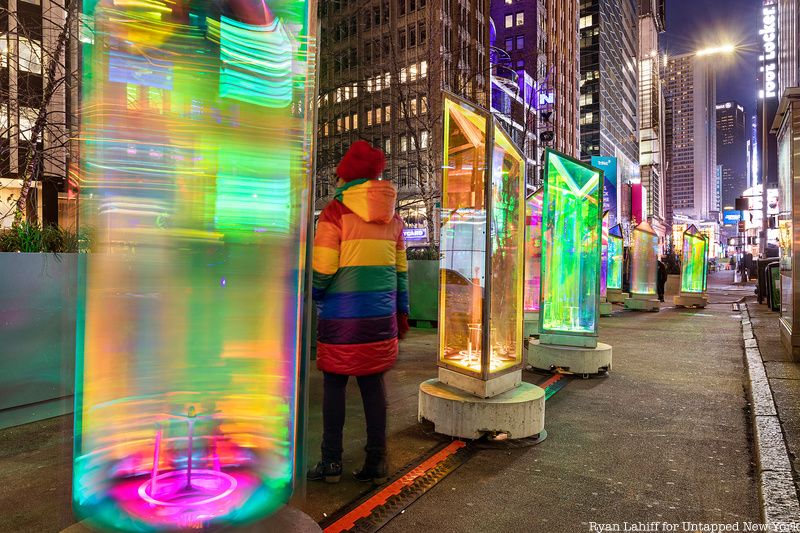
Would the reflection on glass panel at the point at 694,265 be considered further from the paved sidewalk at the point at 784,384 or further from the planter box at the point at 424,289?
the planter box at the point at 424,289

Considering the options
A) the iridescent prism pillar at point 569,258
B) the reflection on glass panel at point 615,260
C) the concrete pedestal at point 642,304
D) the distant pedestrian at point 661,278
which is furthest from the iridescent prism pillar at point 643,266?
the iridescent prism pillar at point 569,258

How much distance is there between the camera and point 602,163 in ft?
143

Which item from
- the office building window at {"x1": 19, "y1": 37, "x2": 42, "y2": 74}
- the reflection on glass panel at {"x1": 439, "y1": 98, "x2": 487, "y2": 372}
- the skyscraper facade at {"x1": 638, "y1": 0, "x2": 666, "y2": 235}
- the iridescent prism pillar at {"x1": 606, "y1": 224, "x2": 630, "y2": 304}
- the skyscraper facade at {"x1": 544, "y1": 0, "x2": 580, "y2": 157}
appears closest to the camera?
the reflection on glass panel at {"x1": 439, "y1": 98, "x2": 487, "y2": 372}

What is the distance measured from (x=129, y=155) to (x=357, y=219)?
155 cm

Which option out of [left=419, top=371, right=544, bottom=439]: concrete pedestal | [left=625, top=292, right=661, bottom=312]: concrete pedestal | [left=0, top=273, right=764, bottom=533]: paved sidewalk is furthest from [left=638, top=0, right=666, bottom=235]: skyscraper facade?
[left=419, top=371, right=544, bottom=439]: concrete pedestal

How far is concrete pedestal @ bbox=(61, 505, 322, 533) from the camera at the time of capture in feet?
6.97

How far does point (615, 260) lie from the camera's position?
20.7m

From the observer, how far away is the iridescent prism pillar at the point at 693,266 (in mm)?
19172

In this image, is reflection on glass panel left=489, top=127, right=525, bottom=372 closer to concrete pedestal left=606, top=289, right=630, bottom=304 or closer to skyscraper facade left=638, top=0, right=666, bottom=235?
concrete pedestal left=606, top=289, right=630, bottom=304

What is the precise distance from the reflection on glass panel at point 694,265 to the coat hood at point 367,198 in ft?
63.0

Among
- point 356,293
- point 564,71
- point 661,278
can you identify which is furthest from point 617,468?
point 564,71

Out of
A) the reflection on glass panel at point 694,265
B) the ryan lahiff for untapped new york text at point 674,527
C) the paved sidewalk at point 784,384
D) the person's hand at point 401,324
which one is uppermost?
the reflection on glass panel at point 694,265

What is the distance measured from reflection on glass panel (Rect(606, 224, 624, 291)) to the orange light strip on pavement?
17.8 meters

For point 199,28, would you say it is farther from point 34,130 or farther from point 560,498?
point 34,130
